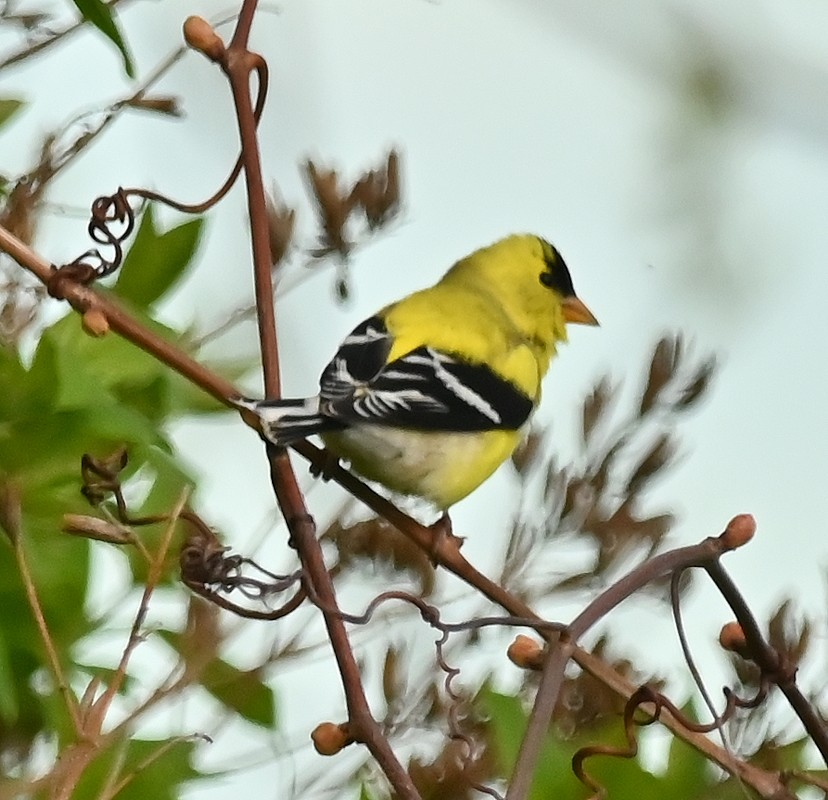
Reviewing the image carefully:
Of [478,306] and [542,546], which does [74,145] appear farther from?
[478,306]

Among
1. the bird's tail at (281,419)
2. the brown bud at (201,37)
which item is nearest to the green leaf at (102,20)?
the brown bud at (201,37)

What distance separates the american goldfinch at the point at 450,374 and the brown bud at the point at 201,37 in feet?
0.68

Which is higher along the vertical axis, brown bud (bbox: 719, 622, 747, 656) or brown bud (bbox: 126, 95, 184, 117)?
brown bud (bbox: 126, 95, 184, 117)

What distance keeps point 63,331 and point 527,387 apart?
539mm

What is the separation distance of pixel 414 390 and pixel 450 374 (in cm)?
8

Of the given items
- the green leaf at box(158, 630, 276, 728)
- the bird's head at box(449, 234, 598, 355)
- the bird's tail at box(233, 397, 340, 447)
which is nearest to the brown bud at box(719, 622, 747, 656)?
the bird's tail at box(233, 397, 340, 447)

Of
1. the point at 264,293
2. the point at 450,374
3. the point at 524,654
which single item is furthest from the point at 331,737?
the point at 450,374

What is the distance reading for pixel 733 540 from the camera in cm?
39

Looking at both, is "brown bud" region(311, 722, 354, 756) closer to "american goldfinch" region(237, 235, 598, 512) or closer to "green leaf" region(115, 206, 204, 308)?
"american goldfinch" region(237, 235, 598, 512)

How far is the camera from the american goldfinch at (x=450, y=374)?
2.76 ft

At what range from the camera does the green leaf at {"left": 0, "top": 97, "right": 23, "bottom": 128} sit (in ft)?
2.17

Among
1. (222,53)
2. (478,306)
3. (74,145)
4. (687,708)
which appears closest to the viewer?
(222,53)

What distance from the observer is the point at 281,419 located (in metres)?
0.49

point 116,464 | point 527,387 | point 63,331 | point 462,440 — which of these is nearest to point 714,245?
point 116,464
